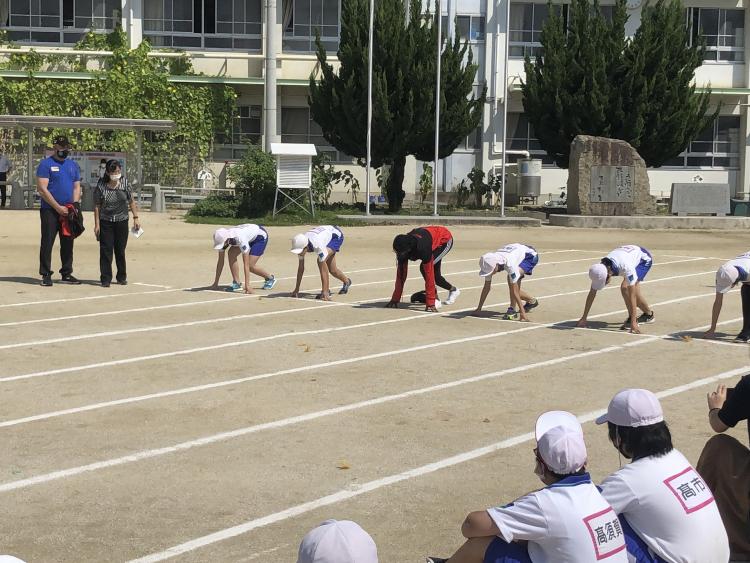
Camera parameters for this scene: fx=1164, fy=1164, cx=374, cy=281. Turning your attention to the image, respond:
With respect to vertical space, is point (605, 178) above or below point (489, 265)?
above

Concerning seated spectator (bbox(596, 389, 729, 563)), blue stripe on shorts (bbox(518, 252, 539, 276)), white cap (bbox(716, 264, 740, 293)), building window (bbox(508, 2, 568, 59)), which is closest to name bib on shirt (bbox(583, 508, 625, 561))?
seated spectator (bbox(596, 389, 729, 563))

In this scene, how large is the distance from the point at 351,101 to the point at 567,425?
1124 inches

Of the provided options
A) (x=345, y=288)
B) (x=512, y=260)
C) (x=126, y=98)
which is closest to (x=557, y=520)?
(x=512, y=260)

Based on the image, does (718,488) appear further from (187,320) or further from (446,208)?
(446,208)

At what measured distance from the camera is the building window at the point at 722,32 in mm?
44625

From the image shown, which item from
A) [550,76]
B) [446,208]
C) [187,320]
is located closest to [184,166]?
[446,208]

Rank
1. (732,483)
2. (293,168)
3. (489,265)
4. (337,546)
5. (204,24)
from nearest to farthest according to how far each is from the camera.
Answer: (337,546)
(732,483)
(489,265)
(293,168)
(204,24)

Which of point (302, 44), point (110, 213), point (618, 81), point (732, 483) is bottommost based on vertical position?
point (732, 483)

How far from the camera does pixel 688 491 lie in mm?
4984

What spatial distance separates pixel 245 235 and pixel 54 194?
3.09 m

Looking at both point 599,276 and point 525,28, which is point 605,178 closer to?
point 525,28

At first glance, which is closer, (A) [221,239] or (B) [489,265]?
(B) [489,265]

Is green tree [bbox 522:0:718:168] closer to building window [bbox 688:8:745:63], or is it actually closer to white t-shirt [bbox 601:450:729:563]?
building window [bbox 688:8:745:63]

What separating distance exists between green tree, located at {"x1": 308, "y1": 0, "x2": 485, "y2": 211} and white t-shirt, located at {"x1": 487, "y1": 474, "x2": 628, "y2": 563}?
27.7 m
